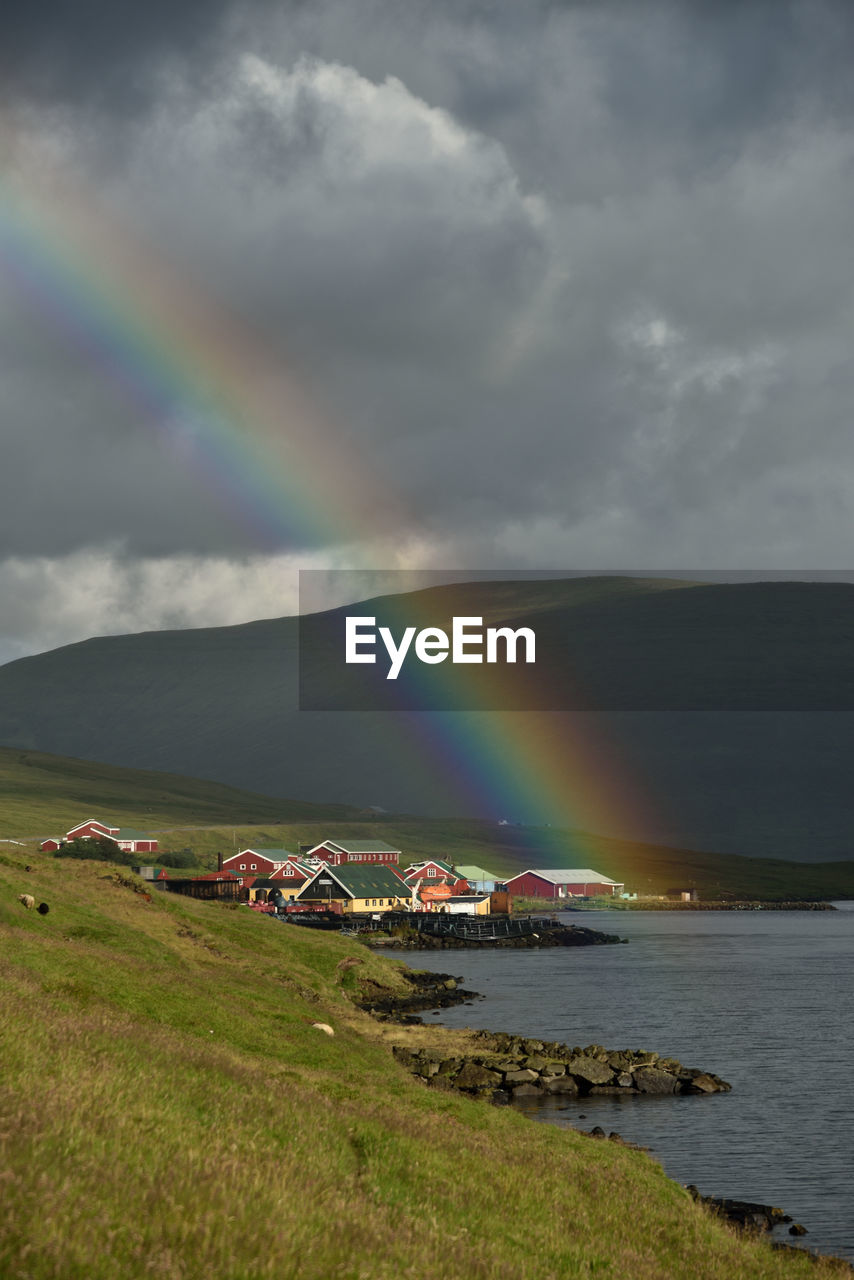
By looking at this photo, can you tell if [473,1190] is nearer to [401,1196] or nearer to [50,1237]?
[401,1196]

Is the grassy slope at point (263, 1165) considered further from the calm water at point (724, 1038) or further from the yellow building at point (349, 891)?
the yellow building at point (349, 891)

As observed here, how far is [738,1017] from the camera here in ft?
259

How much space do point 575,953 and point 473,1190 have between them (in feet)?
433

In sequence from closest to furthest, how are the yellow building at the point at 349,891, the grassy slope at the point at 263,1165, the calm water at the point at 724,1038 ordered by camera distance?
the grassy slope at the point at 263,1165 < the calm water at the point at 724,1038 < the yellow building at the point at 349,891

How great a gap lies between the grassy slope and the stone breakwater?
1178 centimetres

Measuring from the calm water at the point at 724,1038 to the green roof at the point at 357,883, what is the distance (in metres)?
41.6

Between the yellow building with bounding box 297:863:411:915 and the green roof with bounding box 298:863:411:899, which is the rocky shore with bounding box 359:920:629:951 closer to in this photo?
the yellow building with bounding box 297:863:411:915

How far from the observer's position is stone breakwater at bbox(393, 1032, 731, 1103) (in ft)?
161

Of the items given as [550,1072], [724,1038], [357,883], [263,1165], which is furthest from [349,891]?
[263,1165]

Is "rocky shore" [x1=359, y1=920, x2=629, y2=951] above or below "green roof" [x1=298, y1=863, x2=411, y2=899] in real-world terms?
below

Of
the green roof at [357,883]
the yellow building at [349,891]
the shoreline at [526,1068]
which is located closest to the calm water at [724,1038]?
the shoreline at [526,1068]

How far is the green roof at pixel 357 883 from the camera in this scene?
617ft

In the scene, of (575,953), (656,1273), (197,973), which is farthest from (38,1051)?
(575,953)

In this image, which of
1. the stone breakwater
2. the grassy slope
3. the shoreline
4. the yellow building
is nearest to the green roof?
the yellow building
